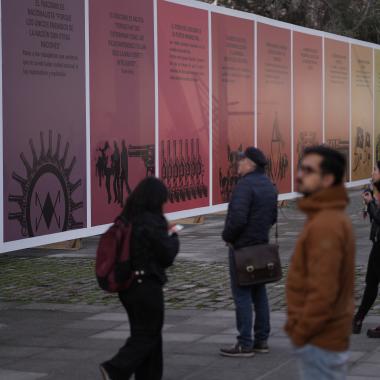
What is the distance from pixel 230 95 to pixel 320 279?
14.6 metres

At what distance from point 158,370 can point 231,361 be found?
1465 millimetres

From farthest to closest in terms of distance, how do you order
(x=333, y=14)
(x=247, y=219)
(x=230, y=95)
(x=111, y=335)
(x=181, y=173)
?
1. (x=333, y=14)
2. (x=230, y=95)
3. (x=181, y=173)
4. (x=111, y=335)
5. (x=247, y=219)

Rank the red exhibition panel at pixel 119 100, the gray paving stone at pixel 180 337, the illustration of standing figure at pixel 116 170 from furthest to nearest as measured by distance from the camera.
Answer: the illustration of standing figure at pixel 116 170
the red exhibition panel at pixel 119 100
the gray paving stone at pixel 180 337

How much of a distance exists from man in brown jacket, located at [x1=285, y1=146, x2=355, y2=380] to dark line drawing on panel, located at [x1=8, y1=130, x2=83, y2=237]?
8467 millimetres

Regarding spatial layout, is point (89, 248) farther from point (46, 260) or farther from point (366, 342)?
point (366, 342)

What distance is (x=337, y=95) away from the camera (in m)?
25.2

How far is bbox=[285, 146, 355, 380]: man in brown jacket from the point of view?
480 cm

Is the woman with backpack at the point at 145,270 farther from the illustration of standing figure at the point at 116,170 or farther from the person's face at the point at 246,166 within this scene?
the illustration of standing figure at the point at 116,170

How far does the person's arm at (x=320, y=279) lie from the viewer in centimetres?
478

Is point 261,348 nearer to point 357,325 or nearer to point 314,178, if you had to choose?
point 357,325

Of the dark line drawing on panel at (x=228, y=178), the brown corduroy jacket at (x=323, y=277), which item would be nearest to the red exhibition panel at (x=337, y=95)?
the dark line drawing on panel at (x=228, y=178)

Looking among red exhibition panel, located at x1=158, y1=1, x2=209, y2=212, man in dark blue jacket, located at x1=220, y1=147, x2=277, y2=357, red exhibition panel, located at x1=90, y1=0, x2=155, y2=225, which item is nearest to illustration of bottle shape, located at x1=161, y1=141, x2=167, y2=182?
red exhibition panel, located at x1=158, y1=1, x2=209, y2=212

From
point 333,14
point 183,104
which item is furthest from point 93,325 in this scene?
point 333,14

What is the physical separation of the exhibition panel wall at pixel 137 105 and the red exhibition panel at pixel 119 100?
0.02 meters
